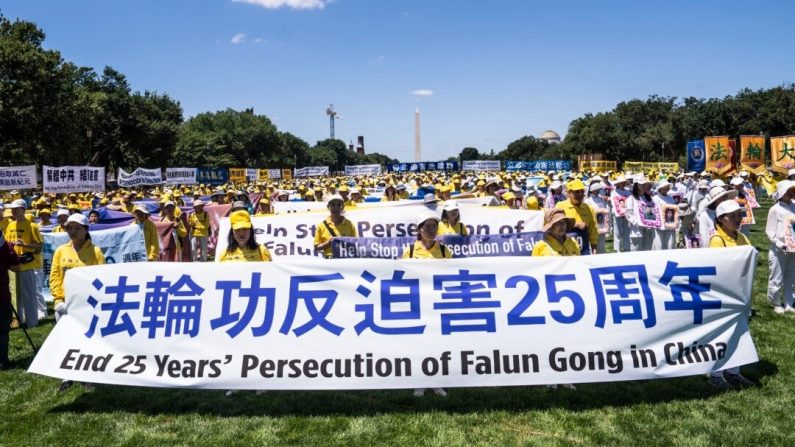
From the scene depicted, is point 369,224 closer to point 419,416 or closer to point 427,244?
point 427,244

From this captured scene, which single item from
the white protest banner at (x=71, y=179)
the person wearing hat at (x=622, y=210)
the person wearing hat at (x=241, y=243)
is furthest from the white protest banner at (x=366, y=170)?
the person wearing hat at (x=241, y=243)

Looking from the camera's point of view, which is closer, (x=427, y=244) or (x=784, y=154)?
(x=427, y=244)

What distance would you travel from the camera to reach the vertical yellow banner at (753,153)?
749 inches

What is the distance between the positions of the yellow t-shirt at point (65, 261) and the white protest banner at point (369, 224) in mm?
2971

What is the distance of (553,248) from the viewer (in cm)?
580

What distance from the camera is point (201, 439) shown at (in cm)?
476

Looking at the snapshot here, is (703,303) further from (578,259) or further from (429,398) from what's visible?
(429,398)

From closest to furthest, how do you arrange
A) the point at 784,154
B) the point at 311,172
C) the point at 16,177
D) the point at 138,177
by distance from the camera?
1. the point at 16,177
2. the point at 784,154
3. the point at 138,177
4. the point at 311,172

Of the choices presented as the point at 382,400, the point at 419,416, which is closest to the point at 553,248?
the point at 419,416

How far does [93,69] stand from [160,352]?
206ft

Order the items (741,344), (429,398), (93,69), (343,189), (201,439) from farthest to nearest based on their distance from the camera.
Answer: (93,69)
(343,189)
(429,398)
(741,344)
(201,439)

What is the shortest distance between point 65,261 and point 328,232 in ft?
10.1

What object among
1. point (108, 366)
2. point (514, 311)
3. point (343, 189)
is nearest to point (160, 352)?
point (108, 366)

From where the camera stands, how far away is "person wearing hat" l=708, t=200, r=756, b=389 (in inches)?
216
